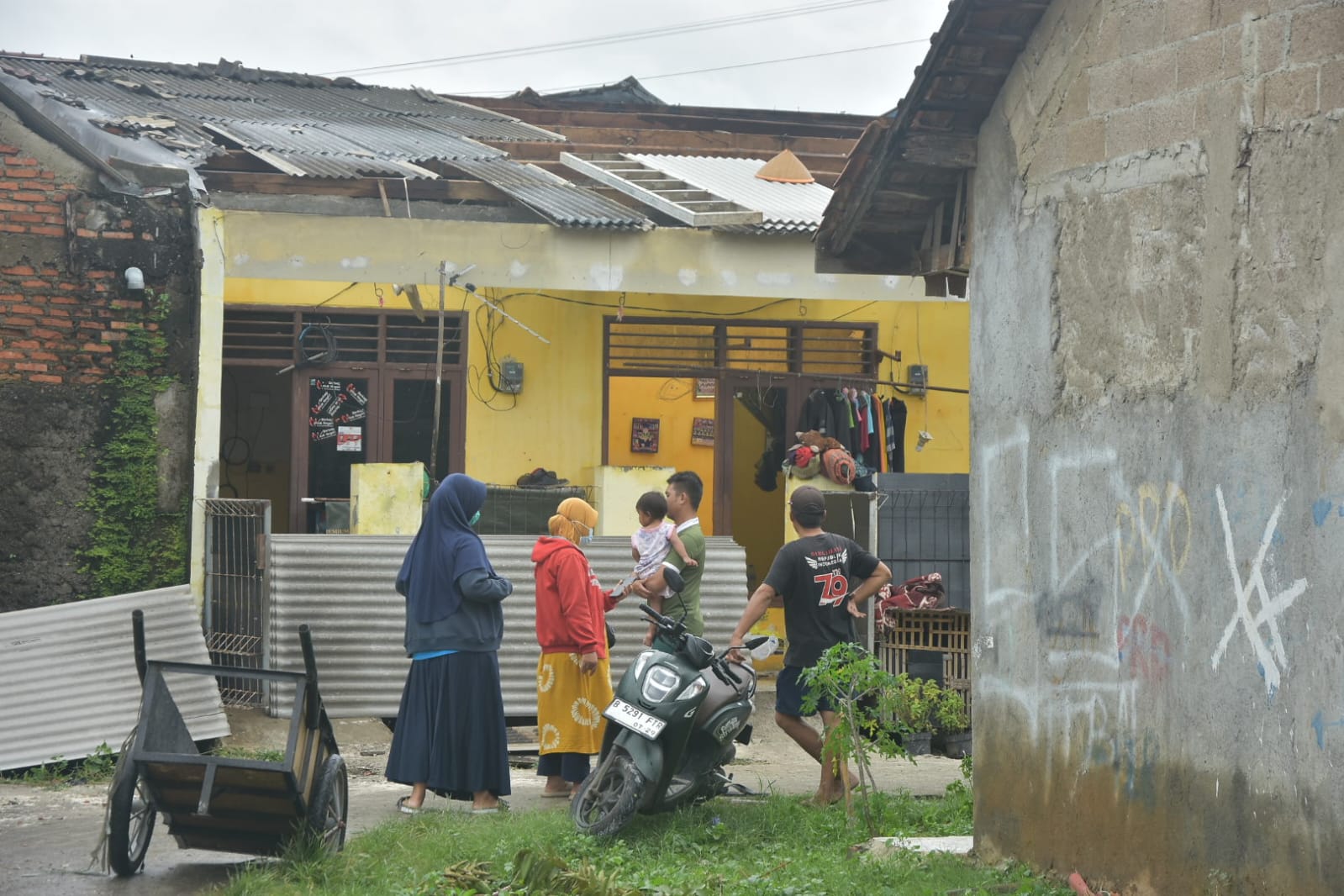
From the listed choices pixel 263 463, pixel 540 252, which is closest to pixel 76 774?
pixel 540 252

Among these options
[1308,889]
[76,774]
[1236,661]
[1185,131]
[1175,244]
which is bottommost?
[76,774]

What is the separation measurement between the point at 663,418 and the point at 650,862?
425 inches

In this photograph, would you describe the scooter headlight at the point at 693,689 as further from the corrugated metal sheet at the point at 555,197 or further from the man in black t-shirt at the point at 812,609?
the corrugated metal sheet at the point at 555,197

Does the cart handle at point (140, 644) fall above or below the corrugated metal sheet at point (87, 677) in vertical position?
above

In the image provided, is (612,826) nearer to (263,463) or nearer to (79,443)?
(79,443)

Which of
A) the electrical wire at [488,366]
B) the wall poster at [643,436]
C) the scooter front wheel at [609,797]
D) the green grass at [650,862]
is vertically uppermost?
the electrical wire at [488,366]

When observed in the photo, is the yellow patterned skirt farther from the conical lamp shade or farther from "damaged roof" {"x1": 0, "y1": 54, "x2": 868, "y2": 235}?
the conical lamp shade

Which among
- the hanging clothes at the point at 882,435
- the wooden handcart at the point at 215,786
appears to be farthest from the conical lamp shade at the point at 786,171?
the wooden handcart at the point at 215,786

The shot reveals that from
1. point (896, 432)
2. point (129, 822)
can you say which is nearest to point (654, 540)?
point (129, 822)

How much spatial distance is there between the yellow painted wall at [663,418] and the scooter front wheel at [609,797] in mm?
9681

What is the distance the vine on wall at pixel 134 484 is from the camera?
10688 mm

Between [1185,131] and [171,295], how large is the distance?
7.59 metres

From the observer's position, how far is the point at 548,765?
8523 mm

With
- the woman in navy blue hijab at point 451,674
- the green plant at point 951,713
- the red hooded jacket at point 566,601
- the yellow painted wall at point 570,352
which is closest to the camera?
the woman in navy blue hijab at point 451,674
